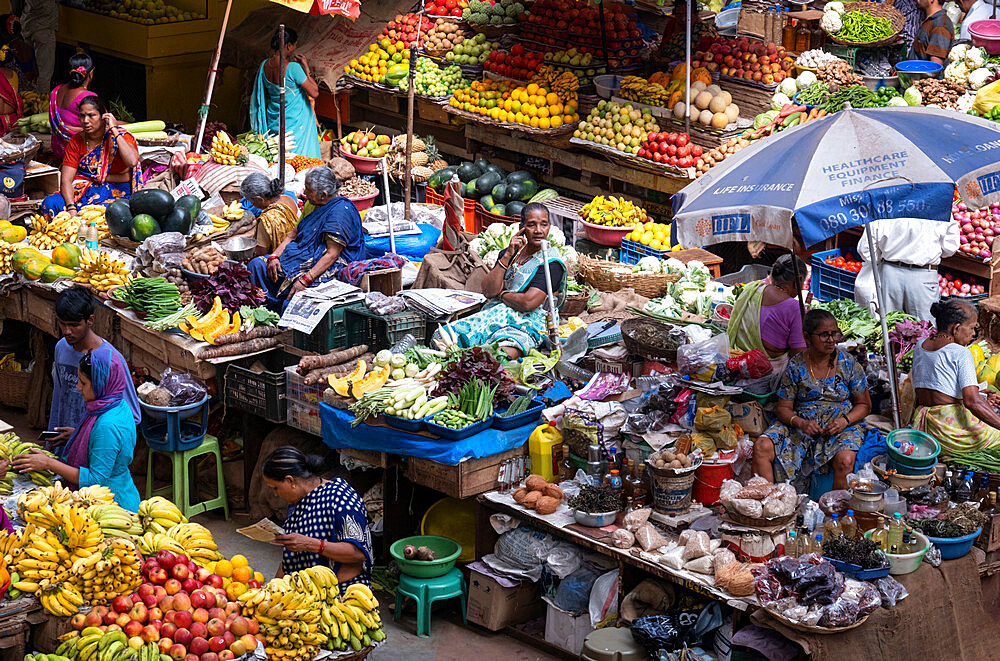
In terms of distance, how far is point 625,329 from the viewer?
7398 millimetres

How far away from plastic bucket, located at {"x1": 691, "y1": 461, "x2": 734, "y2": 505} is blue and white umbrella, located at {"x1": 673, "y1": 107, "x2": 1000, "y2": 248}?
111cm

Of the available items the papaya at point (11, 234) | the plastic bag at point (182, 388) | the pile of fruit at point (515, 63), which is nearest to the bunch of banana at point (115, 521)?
the plastic bag at point (182, 388)

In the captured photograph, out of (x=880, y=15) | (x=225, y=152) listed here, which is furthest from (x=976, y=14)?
(x=225, y=152)

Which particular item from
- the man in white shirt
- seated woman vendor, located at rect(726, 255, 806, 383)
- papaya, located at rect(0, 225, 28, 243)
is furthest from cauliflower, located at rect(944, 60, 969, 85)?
papaya, located at rect(0, 225, 28, 243)

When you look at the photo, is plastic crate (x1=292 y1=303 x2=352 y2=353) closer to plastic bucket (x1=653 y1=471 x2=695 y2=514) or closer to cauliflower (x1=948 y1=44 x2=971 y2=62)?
plastic bucket (x1=653 y1=471 x2=695 y2=514)

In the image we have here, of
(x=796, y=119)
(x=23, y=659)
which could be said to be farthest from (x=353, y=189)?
(x=23, y=659)

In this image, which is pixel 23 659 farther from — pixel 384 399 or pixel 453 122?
pixel 453 122

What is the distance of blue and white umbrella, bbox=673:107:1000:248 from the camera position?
5969mm

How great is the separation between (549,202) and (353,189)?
5.75 ft

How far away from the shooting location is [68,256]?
28.5 feet

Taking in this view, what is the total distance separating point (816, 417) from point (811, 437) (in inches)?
4.1

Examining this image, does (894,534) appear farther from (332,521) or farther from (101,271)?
(101,271)

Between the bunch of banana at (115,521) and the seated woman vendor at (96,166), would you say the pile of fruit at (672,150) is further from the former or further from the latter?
the bunch of banana at (115,521)

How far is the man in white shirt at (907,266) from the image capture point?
8.49 m
